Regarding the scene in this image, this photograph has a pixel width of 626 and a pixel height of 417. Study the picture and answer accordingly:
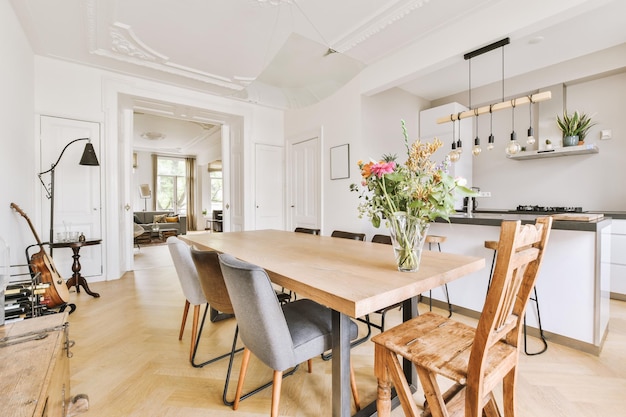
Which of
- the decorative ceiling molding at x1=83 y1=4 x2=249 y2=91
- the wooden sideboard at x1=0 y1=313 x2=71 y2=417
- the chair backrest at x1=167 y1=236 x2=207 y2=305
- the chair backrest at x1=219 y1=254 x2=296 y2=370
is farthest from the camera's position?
the decorative ceiling molding at x1=83 y1=4 x2=249 y2=91

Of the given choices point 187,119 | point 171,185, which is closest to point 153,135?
point 171,185

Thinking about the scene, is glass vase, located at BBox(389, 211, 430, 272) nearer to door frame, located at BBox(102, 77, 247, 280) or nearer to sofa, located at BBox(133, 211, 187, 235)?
door frame, located at BBox(102, 77, 247, 280)

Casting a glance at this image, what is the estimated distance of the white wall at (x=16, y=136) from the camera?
2.43m

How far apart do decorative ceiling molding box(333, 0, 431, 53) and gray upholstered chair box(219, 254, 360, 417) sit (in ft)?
9.09

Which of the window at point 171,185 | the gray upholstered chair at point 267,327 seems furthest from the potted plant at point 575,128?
the window at point 171,185

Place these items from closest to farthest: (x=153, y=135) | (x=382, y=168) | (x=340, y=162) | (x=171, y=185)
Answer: (x=382, y=168)
(x=340, y=162)
(x=153, y=135)
(x=171, y=185)

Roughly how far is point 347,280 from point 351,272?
131 mm

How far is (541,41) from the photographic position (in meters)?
3.20

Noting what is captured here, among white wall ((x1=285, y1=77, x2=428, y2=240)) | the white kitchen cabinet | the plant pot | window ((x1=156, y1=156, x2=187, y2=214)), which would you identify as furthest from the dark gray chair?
window ((x1=156, y1=156, x2=187, y2=214))

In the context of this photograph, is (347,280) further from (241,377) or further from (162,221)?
(162,221)

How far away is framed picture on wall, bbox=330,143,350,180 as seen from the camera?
4.06 m

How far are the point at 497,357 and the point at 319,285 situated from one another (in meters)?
0.70

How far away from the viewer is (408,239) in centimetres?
124

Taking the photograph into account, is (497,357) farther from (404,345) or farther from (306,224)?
(306,224)
